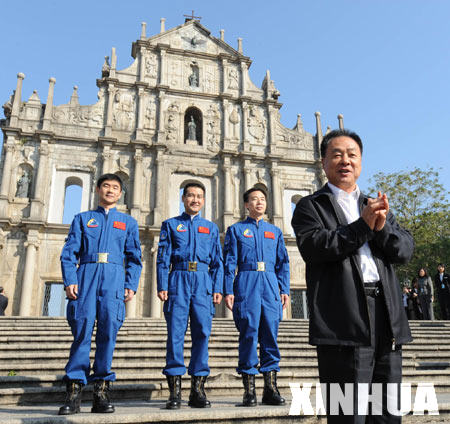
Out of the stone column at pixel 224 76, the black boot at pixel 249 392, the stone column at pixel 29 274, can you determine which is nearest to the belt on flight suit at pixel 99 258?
the black boot at pixel 249 392

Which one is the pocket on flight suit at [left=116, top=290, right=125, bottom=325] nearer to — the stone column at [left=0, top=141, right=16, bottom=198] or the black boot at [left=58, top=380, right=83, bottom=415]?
the black boot at [left=58, top=380, right=83, bottom=415]

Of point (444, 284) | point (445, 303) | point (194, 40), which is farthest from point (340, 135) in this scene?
point (194, 40)

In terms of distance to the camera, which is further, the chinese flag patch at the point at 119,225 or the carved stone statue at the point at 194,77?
the carved stone statue at the point at 194,77

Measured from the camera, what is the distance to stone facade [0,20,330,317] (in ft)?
51.1

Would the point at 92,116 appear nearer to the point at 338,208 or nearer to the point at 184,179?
the point at 184,179

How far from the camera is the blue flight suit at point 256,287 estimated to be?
4.16 meters

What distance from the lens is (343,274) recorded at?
1.83 m

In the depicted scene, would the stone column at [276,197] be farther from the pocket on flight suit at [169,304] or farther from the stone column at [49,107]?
the pocket on flight suit at [169,304]

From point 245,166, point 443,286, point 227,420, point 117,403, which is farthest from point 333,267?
point 245,166

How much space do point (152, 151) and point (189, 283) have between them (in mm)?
14417

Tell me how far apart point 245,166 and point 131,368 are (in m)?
14.0

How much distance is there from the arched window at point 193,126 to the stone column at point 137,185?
245cm

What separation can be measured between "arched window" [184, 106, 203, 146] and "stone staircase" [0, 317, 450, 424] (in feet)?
37.5

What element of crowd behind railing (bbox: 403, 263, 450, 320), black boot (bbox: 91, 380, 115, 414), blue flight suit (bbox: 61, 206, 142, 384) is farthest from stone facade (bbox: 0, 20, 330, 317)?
black boot (bbox: 91, 380, 115, 414)
